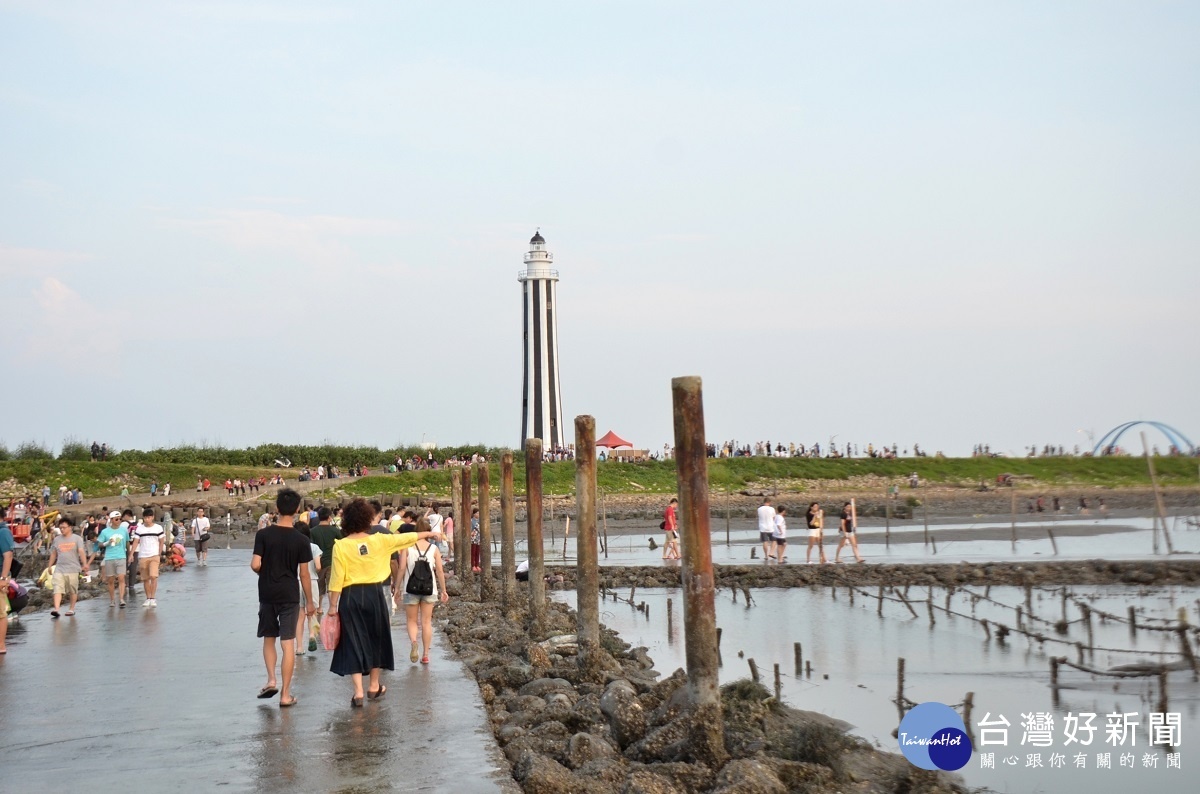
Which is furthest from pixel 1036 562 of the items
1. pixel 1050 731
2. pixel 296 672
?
pixel 296 672

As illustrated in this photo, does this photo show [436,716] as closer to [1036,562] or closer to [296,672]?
[296,672]

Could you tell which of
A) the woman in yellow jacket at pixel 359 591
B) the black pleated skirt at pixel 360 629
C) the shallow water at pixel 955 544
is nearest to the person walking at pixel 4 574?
the woman in yellow jacket at pixel 359 591

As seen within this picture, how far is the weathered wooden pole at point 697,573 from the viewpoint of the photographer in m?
9.80

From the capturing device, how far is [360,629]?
32.5ft

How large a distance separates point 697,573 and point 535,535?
9.07m

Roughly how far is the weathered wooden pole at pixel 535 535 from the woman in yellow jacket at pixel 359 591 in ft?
24.9

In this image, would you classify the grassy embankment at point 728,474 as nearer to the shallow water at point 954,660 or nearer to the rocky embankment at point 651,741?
the shallow water at point 954,660

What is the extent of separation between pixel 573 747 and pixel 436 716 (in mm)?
1137

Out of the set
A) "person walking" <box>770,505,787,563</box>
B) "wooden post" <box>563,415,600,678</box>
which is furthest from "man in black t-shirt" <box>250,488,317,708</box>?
"person walking" <box>770,505,787,563</box>

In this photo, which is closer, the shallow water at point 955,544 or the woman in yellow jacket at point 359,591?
the woman in yellow jacket at point 359,591

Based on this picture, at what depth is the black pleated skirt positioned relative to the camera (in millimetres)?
9844

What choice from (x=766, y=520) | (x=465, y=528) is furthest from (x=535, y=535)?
(x=766, y=520)

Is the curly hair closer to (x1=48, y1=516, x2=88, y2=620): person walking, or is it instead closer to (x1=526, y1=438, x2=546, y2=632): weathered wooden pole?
(x1=526, y1=438, x2=546, y2=632): weathered wooden pole

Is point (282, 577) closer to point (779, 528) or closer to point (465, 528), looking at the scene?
point (465, 528)
